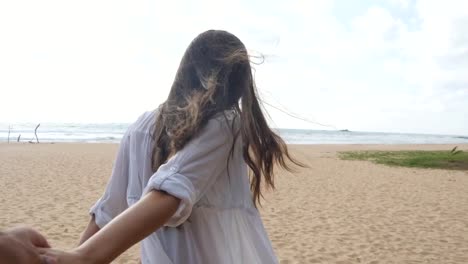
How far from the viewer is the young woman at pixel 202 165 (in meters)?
0.80

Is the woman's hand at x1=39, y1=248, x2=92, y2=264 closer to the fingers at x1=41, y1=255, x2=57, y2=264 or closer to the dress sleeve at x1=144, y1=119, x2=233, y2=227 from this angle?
the fingers at x1=41, y1=255, x2=57, y2=264

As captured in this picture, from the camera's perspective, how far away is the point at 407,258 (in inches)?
250

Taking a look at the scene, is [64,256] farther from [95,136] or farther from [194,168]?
[95,136]

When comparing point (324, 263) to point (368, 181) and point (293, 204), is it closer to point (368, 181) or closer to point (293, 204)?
point (293, 204)

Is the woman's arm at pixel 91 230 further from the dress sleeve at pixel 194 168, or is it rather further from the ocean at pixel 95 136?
the ocean at pixel 95 136

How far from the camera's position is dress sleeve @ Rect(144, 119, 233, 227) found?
801mm

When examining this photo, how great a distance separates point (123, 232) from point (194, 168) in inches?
7.5

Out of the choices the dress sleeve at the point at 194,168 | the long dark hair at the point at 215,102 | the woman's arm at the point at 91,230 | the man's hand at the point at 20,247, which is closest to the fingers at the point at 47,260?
the man's hand at the point at 20,247

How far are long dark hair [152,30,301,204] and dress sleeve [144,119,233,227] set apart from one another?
1.0 inches

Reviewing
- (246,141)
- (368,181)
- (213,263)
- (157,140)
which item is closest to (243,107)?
(246,141)

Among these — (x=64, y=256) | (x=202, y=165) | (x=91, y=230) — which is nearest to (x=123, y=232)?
(x=64, y=256)

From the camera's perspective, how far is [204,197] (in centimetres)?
94

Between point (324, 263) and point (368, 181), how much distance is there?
9.39 m

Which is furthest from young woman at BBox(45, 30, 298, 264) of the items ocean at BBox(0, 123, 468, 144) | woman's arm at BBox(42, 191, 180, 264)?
ocean at BBox(0, 123, 468, 144)
